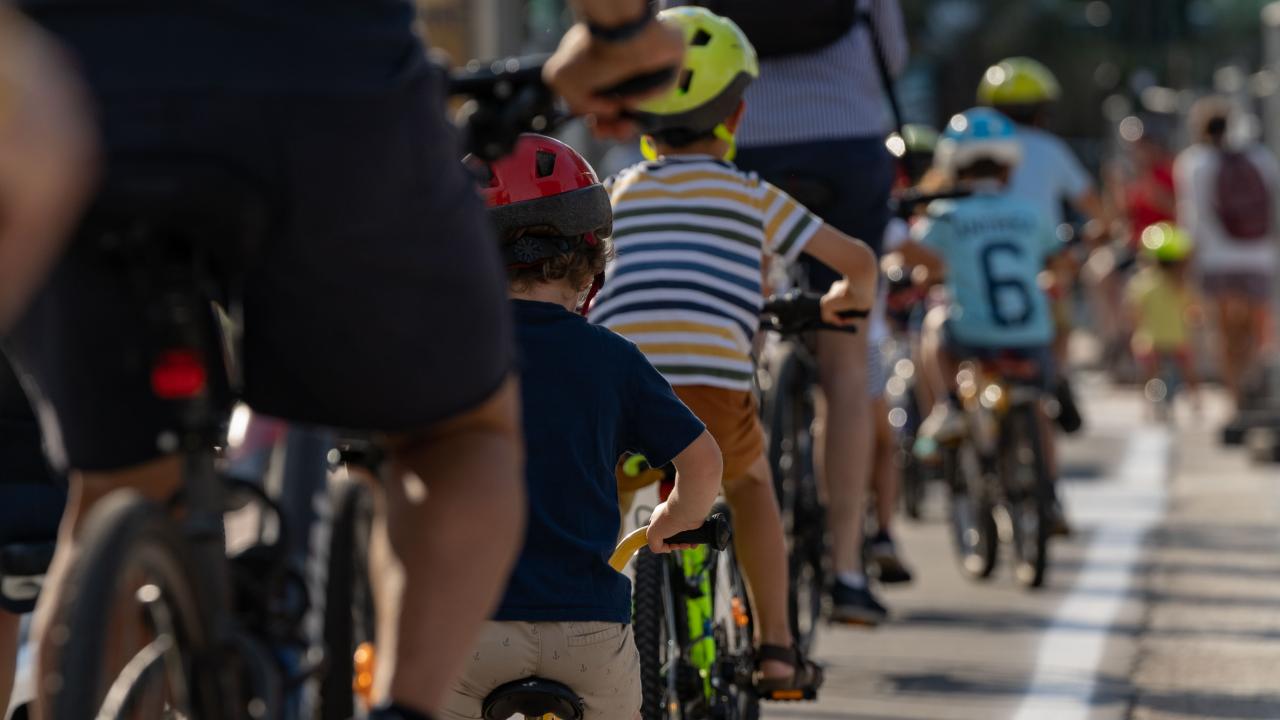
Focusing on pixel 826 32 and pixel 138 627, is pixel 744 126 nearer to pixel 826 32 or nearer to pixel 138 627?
pixel 826 32

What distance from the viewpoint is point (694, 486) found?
4.67 m

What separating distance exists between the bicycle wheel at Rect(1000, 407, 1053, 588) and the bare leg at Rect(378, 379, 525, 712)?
6.74 m

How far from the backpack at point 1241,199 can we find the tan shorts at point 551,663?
13641mm

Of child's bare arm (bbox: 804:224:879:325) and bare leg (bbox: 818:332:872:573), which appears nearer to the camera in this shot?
child's bare arm (bbox: 804:224:879:325)

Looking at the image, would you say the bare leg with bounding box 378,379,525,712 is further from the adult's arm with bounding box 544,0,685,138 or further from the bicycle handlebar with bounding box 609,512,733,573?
the bicycle handlebar with bounding box 609,512,733,573

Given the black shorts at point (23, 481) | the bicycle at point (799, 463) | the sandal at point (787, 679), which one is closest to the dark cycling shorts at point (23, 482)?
the black shorts at point (23, 481)

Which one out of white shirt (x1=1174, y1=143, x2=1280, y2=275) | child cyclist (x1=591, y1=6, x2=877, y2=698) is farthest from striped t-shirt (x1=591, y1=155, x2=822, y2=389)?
white shirt (x1=1174, y1=143, x2=1280, y2=275)

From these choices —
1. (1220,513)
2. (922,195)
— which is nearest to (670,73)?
(922,195)

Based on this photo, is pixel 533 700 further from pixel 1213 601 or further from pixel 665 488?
pixel 1213 601

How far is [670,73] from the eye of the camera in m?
3.22

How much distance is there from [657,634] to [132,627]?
95.1 inches

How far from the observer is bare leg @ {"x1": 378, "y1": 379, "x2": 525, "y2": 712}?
122 inches

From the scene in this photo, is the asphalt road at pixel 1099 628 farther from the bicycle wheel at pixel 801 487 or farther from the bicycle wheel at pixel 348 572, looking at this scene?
the bicycle wheel at pixel 348 572

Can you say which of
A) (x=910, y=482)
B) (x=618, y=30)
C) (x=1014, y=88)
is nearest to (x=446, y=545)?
(x=618, y=30)
